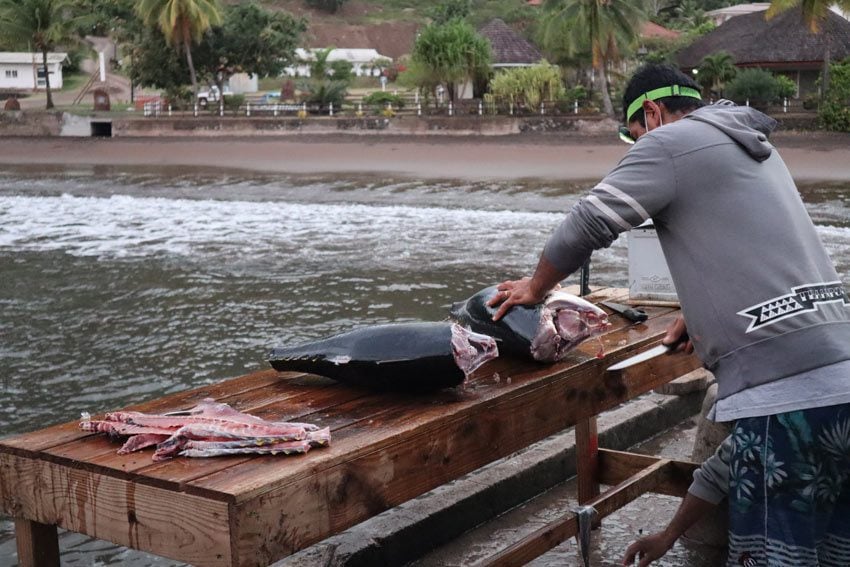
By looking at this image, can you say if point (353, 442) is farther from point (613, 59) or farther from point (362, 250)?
point (613, 59)

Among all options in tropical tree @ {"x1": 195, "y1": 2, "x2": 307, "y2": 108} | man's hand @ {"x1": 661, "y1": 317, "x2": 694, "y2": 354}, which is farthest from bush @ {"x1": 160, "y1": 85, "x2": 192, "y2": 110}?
man's hand @ {"x1": 661, "y1": 317, "x2": 694, "y2": 354}

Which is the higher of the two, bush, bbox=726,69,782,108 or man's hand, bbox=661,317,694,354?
bush, bbox=726,69,782,108

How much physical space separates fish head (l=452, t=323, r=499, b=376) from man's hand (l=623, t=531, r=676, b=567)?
0.93 metres

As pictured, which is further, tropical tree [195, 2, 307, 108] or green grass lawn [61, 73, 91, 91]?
green grass lawn [61, 73, 91, 91]

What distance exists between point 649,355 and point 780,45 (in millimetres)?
44123

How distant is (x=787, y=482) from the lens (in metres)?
3.07

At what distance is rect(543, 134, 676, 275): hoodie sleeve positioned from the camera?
3088 mm

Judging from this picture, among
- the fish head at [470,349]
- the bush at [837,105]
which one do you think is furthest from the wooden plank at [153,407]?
the bush at [837,105]

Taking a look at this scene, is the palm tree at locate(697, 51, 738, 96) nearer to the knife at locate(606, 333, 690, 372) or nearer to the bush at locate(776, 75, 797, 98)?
the bush at locate(776, 75, 797, 98)

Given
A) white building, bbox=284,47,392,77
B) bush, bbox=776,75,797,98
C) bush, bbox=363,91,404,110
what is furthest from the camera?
white building, bbox=284,47,392,77

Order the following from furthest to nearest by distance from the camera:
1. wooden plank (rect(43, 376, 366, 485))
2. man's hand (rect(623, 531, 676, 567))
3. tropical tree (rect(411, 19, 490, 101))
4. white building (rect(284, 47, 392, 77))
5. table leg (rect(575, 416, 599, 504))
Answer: white building (rect(284, 47, 392, 77)) → tropical tree (rect(411, 19, 490, 101)) → table leg (rect(575, 416, 599, 504)) → man's hand (rect(623, 531, 676, 567)) → wooden plank (rect(43, 376, 366, 485))

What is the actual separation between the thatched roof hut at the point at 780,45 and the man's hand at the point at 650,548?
137ft

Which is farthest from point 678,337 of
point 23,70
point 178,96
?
point 23,70

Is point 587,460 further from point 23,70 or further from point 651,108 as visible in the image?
point 23,70
